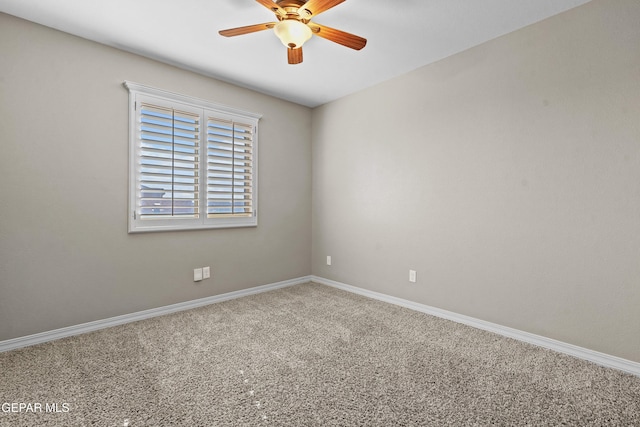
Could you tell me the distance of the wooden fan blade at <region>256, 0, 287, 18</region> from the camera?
1891 millimetres

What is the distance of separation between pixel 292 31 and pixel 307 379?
2331 mm

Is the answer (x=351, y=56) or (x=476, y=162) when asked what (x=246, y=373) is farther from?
(x=351, y=56)

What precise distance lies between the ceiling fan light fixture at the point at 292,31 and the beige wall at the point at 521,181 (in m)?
1.60

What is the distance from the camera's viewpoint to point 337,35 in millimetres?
2150

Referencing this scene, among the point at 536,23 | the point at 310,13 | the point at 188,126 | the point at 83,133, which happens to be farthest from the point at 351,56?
the point at 83,133

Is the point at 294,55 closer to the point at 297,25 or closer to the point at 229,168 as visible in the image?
the point at 297,25

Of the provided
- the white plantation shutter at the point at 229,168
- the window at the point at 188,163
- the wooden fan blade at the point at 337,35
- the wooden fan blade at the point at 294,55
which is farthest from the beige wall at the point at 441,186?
the wooden fan blade at the point at 294,55

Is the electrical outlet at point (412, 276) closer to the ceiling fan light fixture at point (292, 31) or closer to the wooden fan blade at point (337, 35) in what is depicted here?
the wooden fan blade at point (337, 35)

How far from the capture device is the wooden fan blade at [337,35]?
210cm

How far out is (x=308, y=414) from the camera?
1591 mm

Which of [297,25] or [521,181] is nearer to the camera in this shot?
[297,25]

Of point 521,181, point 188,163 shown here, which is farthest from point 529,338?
point 188,163

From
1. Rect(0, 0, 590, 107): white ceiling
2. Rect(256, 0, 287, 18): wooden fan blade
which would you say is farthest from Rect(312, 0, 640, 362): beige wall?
Rect(256, 0, 287, 18): wooden fan blade

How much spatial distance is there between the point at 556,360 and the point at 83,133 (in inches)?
165
